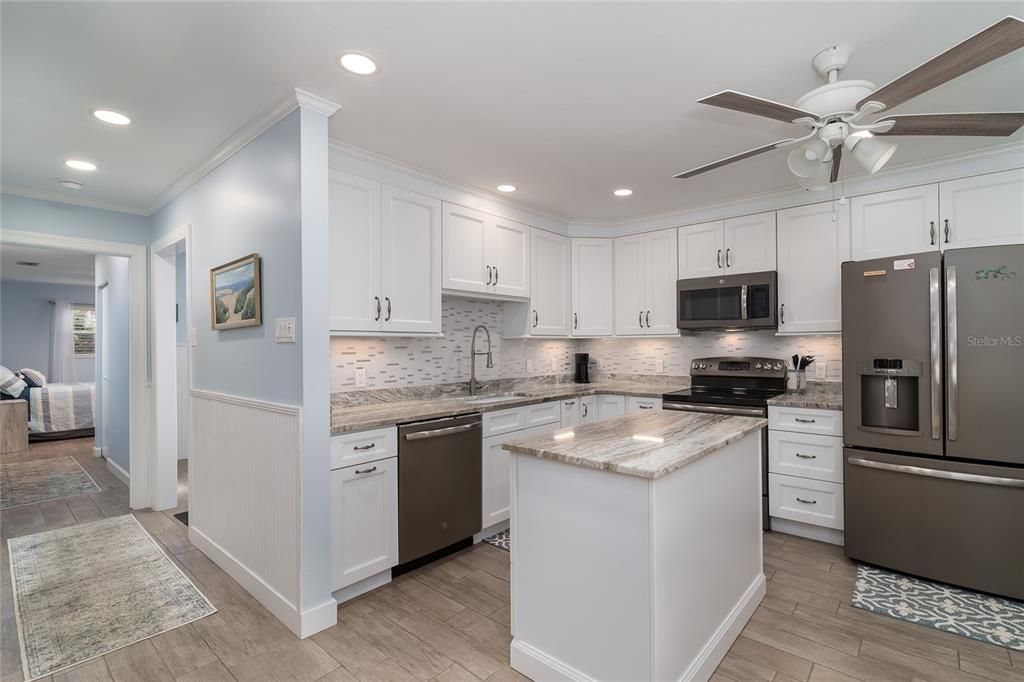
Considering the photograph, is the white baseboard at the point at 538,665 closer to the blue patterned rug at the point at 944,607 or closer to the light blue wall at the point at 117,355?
the blue patterned rug at the point at 944,607

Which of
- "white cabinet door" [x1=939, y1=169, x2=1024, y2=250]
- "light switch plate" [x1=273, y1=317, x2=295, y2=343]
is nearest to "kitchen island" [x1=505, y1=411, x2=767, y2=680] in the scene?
"light switch plate" [x1=273, y1=317, x2=295, y2=343]

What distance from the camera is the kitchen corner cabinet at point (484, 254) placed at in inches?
136

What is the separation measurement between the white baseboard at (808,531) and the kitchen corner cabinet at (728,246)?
6.07 feet

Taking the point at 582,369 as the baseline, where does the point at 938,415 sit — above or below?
below

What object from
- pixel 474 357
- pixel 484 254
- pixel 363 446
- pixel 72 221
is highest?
pixel 72 221

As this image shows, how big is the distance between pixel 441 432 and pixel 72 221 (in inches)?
130

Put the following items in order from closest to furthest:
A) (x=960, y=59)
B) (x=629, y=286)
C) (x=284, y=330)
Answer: (x=960, y=59)
(x=284, y=330)
(x=629, y=286)

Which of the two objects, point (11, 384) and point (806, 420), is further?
point (11, 384)

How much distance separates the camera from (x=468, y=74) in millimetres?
2049

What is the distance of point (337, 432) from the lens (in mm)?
2414

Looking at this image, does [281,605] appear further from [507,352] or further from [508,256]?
[508,256]

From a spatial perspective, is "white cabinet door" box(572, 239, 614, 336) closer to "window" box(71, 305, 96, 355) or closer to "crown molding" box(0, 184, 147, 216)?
"crown molding" box(0, 184, 147, 216)

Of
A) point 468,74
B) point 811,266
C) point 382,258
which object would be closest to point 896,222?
point 811,266

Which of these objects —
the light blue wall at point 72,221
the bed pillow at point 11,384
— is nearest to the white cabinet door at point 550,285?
the light blue wall at point 72,221
